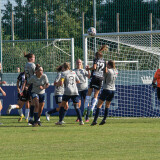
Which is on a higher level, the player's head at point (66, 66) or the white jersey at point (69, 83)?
the player's head at point (66, 66)

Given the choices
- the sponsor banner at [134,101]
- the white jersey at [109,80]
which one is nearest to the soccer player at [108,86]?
the white jersey at [109,80]

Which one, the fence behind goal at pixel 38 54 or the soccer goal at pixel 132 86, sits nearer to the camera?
the soccer goal at pixel 132 86

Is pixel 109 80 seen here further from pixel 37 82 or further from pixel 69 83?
pixel 37 82

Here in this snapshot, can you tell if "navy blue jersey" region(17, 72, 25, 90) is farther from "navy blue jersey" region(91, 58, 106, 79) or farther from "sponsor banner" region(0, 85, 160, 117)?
"sponsor banner" region(0, 85, 160, 117)

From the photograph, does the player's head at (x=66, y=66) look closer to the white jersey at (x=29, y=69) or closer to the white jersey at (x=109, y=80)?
the white jersey at (x=29, y=69)

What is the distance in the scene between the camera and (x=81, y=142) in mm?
11047

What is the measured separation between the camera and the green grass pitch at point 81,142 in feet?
30.3

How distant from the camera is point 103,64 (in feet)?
51.7

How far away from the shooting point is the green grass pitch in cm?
925

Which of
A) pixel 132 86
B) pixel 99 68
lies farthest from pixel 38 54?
pixel 99 68

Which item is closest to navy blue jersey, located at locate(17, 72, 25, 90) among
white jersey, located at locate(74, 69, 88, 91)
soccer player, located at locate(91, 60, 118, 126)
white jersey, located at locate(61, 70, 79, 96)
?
white jersey, located at locate(74, 69, 88, 91)

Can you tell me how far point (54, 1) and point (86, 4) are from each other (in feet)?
5.30

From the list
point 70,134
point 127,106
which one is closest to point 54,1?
point 127,106

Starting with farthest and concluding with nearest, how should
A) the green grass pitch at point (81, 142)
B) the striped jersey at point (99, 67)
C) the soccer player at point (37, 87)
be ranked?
the striped jersey at point (99, 67)
the soccer player at point (37, 87)
the green grass pitch at point (81, 142)
